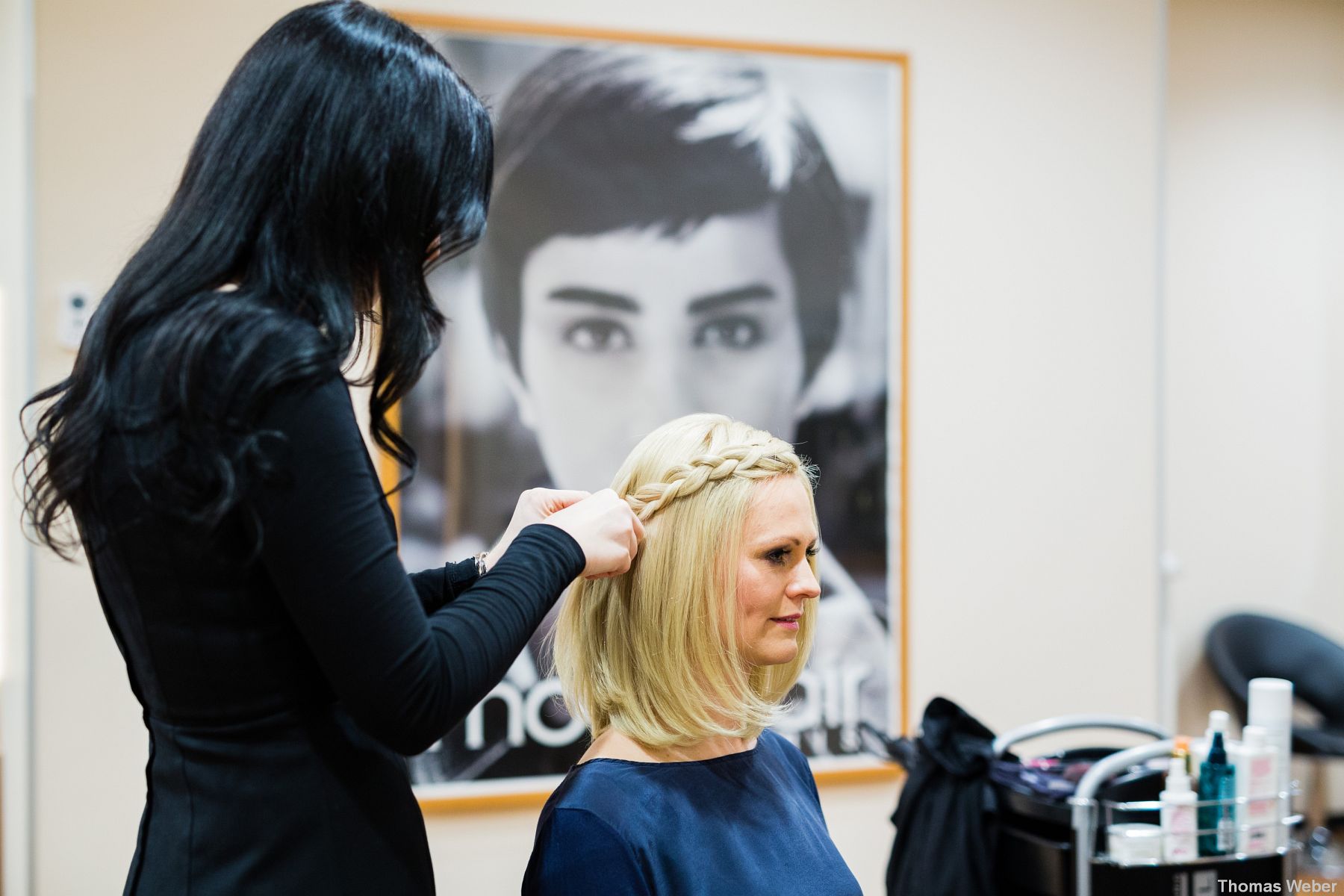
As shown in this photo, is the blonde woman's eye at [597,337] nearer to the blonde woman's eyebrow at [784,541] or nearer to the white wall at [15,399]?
the white wall at [15,399]

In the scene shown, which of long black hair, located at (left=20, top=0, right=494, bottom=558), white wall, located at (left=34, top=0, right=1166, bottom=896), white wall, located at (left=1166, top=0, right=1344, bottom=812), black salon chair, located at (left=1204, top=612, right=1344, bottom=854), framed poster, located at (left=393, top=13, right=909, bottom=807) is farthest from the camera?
white wall, located at (left=1166, top=0, right=1344, bottom=812)

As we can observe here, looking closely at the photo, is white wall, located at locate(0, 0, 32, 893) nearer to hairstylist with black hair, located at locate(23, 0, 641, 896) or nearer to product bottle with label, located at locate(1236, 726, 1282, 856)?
hairstylist with black hair, located at locate(23, 0, 641, 896)

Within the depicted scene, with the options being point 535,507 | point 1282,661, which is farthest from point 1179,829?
point 1282,661

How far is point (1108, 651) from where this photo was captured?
3.19 m

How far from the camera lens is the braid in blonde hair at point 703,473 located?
1.36 metres

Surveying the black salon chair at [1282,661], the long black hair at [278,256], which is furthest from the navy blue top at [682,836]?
the black salon chair at [1282,661]

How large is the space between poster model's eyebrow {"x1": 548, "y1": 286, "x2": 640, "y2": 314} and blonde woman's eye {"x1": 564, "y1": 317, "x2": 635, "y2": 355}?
0.04 metres

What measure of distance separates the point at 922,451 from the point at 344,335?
234 centimetres

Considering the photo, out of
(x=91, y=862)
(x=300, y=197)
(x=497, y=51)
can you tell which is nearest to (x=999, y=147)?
(x=497, y=51)

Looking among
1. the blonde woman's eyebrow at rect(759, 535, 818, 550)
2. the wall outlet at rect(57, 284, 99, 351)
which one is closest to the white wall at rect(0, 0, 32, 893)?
the wall outlet at rect(57, 284, 99, 351)

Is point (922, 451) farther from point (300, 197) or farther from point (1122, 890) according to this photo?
point (300, 197)

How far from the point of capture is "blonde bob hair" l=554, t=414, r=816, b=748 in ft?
4.43

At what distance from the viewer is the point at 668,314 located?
2.85 m

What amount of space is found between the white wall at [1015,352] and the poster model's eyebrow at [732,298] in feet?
1.39
